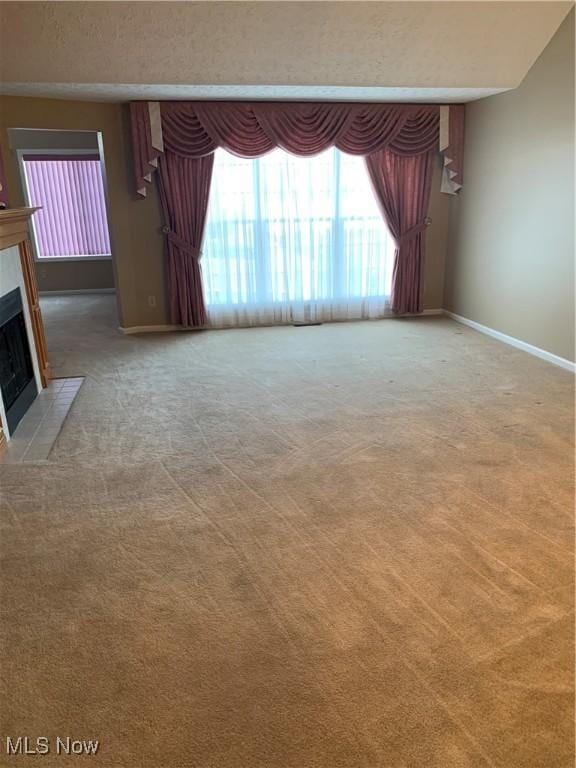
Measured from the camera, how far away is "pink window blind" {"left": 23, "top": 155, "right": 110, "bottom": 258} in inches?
314

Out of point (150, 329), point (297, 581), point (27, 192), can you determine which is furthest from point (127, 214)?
point (297, 581)

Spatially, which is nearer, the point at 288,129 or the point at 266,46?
the point at 266,46

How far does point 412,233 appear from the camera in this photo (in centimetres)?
616

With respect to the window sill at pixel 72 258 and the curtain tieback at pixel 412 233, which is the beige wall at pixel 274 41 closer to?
the curtain tieback at pixel 412 233

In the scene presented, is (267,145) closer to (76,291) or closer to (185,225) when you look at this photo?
(185,225)

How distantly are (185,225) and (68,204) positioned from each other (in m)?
3.39

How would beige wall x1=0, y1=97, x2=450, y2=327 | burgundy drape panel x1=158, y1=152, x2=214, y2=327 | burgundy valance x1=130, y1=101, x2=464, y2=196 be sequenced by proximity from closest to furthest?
beige wall x1=0, y1=97, x2=450, y2=327, burgundy valance x1=130, y1=101, x2=464, y2=196, burgundy drape panel x1=158, y1=152, x2=214, y2=327

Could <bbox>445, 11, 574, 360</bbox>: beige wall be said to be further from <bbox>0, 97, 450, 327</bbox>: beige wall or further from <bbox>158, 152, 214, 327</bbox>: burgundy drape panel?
<bbox>158, 152, 214, 327</bbox>: burgundy drape panel

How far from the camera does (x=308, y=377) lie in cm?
449

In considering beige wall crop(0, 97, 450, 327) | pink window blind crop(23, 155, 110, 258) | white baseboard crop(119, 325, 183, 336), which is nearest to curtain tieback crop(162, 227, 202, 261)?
beige wall crop(0, 97, 450, 327)

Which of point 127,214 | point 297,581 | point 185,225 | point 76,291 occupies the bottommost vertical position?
point 297,581

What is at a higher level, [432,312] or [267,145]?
[267,145]

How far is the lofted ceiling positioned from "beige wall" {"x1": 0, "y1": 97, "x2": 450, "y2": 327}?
28 cm

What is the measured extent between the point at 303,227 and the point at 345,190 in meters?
0.59
